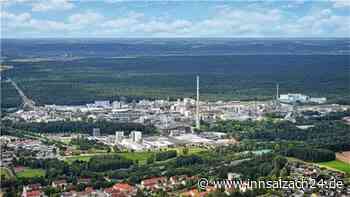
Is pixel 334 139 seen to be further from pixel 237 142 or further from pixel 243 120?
pixel 243 120

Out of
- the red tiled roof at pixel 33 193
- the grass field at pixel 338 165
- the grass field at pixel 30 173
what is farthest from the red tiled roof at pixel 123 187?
the grass field at pixel 338 165

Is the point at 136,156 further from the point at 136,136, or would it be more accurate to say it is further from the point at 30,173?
the point at 30,173

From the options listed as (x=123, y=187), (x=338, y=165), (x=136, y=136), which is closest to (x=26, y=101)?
(x=136, y=136)

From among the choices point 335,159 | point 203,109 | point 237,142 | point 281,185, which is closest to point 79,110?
point 203,109

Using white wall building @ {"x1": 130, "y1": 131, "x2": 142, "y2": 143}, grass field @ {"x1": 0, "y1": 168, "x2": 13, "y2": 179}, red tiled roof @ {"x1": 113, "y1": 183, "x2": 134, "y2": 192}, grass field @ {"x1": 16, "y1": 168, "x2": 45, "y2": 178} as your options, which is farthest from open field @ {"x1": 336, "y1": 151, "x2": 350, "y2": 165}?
grass field @ {"x1": 0, "y1": 168, "x2": 13, "y2": 179}

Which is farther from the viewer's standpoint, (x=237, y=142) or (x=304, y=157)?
(x=237, y=142)

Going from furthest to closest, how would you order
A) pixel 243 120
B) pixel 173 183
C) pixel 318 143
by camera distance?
pixel 243 120, pixel 318 143, pixel 173 183
